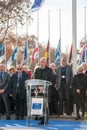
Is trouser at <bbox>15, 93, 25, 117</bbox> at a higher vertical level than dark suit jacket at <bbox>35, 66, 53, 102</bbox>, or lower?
lower

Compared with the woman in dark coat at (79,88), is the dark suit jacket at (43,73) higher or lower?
higher

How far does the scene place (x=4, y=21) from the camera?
34.2m

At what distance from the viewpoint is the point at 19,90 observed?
15453 mm

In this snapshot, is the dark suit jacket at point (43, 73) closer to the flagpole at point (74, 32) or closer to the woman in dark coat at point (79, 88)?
the woman in dark coat at point (79, 88)

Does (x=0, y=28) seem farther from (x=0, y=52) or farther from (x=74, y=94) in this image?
(x=74, y=94)

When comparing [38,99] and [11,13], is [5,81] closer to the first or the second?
[38,99]

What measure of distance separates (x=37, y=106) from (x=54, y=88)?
1.83 metres

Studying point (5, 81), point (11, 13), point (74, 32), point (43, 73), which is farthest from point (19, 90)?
point (11, 13)

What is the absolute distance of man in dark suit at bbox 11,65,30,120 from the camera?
15.3m

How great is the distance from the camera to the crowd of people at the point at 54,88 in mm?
15141

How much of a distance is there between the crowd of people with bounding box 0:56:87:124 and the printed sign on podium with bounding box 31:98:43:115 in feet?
3.77

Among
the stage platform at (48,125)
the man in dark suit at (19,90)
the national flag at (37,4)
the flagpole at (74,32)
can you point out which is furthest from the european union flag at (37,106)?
the national flag at (37,4)

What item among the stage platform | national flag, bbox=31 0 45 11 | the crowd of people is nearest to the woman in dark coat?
the crowd of people

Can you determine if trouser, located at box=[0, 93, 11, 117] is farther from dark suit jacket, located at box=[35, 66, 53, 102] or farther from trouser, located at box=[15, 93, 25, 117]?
dark suit jacket, located at box=[35, 66, 53, 102]
